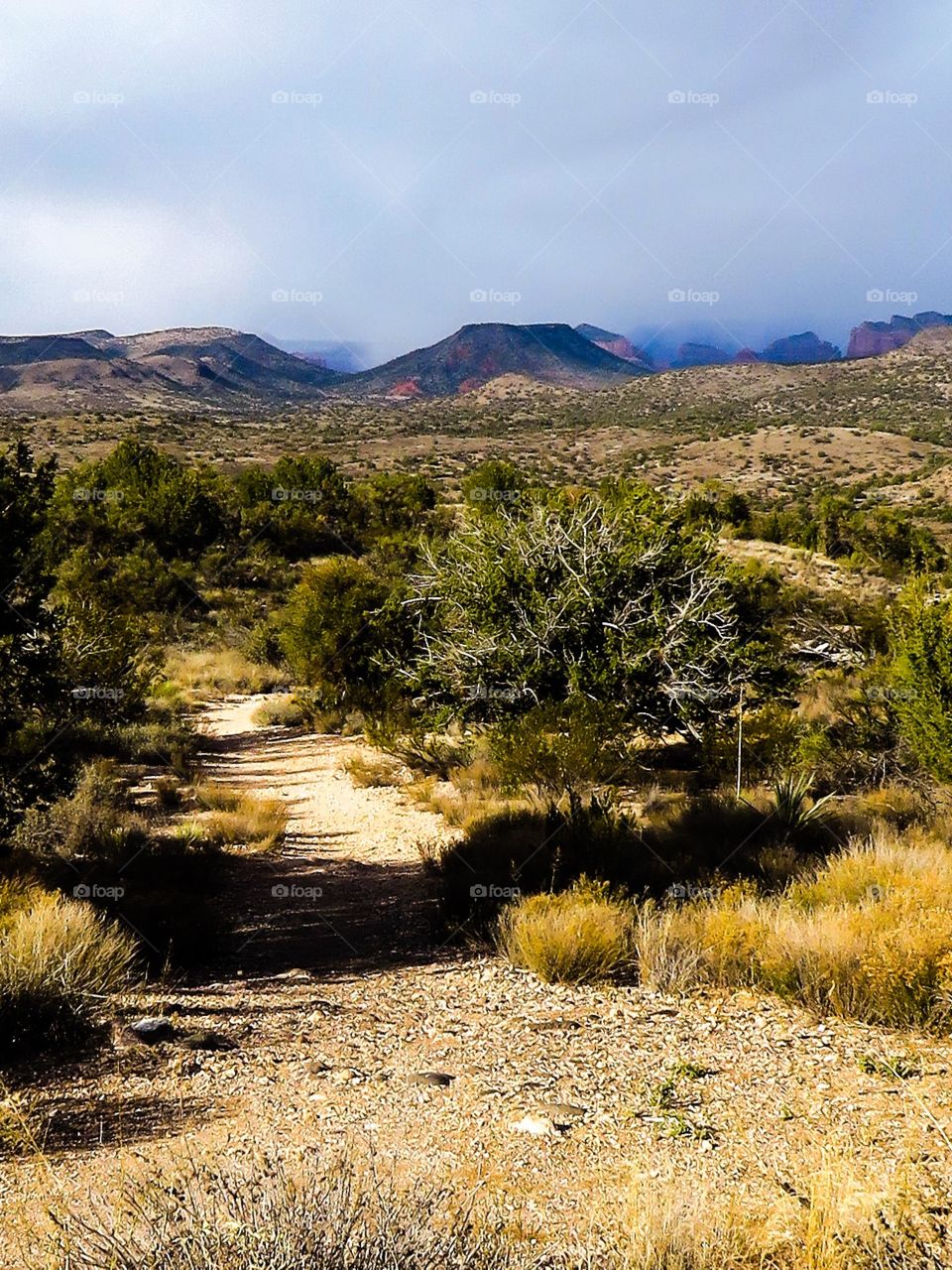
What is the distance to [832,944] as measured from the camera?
5707mm

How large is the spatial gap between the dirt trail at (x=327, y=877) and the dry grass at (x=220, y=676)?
611cm

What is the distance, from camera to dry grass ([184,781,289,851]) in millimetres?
10562

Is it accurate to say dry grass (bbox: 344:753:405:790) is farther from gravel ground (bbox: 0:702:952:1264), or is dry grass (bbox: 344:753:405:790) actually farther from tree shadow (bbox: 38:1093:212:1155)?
tree shadow (bbox: 38:1093:212:1155)

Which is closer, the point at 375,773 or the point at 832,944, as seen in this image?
the point at 832,944

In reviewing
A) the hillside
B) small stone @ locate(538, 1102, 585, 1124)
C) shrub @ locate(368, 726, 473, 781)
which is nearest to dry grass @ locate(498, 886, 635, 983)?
small stone @ locate(538, 1102, 585, 1124)

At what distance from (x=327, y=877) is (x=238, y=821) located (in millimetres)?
1931

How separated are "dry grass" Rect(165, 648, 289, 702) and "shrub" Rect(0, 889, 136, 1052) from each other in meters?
15.7

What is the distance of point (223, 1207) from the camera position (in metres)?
2.92

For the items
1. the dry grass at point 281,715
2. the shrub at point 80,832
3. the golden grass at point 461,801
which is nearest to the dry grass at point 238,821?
the shrub at point 80,832

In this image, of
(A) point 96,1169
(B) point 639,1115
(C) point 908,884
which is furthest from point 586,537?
(A) point 96,1169

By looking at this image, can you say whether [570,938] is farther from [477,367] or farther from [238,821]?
[477,367]

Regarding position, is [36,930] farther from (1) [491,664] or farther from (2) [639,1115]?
(1) [491,664]

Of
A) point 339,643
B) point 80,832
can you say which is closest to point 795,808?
point 80,832

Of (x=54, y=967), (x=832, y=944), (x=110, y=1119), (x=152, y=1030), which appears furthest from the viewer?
(x=832, y=944)
